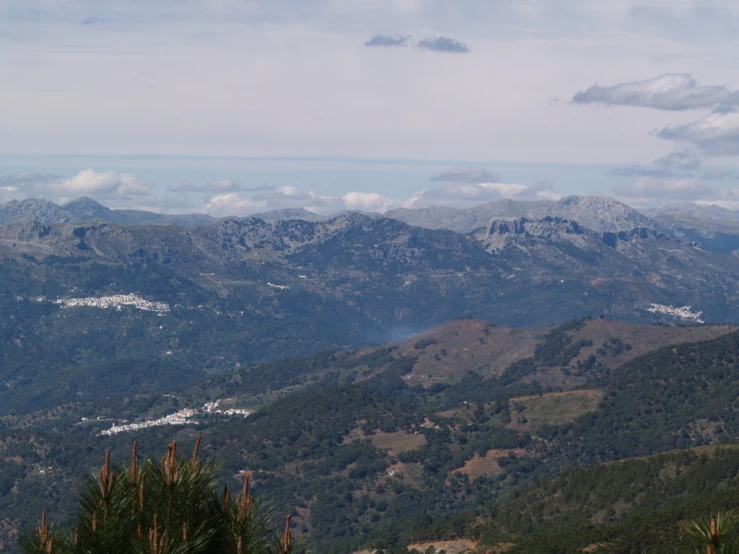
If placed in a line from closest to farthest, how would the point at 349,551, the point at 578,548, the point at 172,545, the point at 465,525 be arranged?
the point at 172,545 → the point at 578,548 → the point at 465,525 → the point at 349,551

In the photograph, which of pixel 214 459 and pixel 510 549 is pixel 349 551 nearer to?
pixel 510 549

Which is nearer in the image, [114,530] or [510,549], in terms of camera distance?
[114,530]

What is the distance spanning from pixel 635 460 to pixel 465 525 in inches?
1365

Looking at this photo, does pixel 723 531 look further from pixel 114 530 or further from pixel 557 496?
pixel 557 496

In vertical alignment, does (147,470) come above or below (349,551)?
above

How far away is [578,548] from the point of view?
119625 millimetres

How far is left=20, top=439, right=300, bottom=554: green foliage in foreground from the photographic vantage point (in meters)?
21.3

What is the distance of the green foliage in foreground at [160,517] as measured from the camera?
21266 millimetres

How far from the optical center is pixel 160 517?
2170 cm

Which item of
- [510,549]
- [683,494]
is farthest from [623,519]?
[510,549]

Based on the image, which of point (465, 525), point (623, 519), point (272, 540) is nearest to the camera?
point (272, 540)

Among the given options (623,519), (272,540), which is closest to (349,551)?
(623,519)

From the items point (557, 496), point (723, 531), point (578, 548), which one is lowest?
point (557, 496)

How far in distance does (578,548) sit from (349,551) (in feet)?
230
